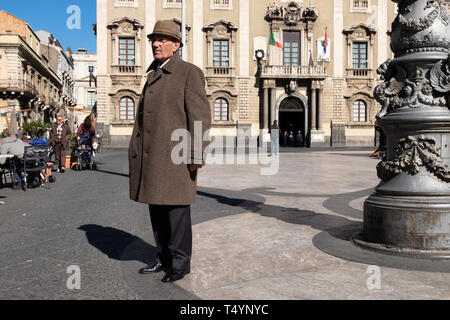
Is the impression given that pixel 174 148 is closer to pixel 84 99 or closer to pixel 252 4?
pixel 252 4

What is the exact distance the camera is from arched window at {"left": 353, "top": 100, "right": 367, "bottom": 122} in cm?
3481

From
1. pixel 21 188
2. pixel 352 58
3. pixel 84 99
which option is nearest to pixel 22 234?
pixel 21 188

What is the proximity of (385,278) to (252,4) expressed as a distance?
106 ft

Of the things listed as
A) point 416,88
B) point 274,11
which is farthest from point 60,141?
point 274,11

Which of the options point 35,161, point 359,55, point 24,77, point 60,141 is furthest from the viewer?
point 24,77

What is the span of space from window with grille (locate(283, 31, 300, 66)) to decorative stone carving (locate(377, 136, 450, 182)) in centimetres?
3071

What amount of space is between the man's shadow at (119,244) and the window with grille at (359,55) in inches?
1277

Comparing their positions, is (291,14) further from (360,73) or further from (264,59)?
(360,73)

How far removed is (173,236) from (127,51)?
102 ft

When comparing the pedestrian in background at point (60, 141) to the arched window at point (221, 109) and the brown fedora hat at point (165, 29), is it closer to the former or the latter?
the brown fedora hat at point (165, 29)

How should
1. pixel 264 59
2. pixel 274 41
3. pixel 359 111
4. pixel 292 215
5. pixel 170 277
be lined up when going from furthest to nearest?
pixel 359 111, pixel 264 59, pixel 274 41, pixel 292 215, pixel 170 277

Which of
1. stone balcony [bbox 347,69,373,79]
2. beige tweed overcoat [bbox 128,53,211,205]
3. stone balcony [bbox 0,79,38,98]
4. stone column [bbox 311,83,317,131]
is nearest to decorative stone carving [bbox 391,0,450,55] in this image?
beige tweed overcoat [bbox 128,53,211,205]

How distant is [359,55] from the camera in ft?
113

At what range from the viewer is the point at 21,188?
990 centimetres
